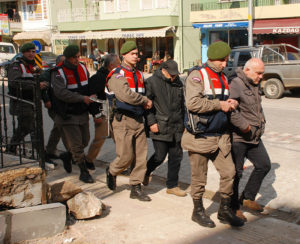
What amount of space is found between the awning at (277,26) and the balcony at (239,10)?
24 cm

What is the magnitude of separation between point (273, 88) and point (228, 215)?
11.2 m

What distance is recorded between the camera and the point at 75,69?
6086 millimetres

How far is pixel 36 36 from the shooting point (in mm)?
40125

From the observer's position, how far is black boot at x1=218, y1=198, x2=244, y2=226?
14.6ft

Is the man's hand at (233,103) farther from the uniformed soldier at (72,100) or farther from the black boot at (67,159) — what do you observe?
the black boot at (67,159)

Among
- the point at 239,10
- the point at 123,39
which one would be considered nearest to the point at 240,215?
the point at 239,10

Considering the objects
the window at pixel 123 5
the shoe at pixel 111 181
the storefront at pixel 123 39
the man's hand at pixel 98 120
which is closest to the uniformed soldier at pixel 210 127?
the shoe at pixel 111 181

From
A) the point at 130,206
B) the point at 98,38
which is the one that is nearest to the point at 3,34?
the point at 98,38

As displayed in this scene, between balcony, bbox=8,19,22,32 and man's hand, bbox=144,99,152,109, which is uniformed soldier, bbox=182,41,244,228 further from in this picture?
balcony, bbox=8,19,22,32

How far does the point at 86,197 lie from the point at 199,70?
70.3 inches

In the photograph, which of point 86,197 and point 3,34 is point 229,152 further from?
point 3,34

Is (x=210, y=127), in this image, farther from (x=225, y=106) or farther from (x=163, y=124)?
(x=163, y=124)

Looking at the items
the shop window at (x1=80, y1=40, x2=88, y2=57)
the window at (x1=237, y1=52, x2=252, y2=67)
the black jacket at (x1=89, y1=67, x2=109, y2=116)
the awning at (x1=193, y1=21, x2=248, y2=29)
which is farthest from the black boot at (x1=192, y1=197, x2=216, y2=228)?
the shop window at (x1=80, y1=40, x2=88, y2=57)

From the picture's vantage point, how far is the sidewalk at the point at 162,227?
4.18m
